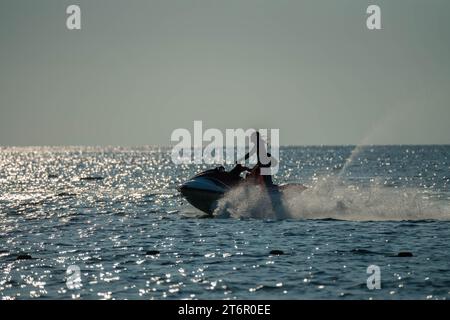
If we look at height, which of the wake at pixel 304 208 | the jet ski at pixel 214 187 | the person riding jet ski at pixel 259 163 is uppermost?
the person riding jet ski at pixel 259 163

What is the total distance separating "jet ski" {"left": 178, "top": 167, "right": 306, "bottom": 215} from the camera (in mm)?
32562

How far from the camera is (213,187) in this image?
32.8 metres

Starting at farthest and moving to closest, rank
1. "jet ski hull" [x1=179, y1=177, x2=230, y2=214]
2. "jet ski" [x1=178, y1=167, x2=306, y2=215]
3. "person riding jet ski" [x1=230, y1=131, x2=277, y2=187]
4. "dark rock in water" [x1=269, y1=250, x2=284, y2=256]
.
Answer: "jet ski hull" [x1=179, y1=177, x2=230, y2=214]
"jet ski" [x1=178, y1=167, x2=306, y2=215]
"person riding jet ski" [x1=230, y1=131, x2=277, y2=187]
"dark rock in water" [x1=269, y1=250, x2=284, y2=256]

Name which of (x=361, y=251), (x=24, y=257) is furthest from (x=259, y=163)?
(x=24, y=257)

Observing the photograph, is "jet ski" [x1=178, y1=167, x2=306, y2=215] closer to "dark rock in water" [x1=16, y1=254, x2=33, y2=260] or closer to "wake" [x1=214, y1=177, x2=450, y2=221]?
"wake" [x1=214, y1=177, x2=450, y2=221]

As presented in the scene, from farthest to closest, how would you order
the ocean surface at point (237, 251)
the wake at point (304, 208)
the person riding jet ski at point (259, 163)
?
1. the wake at point (304, 208)
2. the person riding jet ski at point (259, 163)
3. the ocean surface at point (237, 251)

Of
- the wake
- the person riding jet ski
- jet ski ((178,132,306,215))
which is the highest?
the person riding jet ski

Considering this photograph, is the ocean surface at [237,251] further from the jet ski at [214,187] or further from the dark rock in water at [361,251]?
the jet ski at [214,187]

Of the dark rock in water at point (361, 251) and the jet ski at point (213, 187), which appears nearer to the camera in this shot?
the dark rock in water at point (361, 251)

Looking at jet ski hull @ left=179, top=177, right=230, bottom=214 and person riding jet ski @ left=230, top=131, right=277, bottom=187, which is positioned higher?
person riding jet ski @ left=230, top=131, right=277, bottom=187

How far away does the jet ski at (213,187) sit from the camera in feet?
107

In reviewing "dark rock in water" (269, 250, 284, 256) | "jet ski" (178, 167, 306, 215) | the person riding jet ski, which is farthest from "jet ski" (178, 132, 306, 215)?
"dark rock in water" (269, 250, 284, 256)

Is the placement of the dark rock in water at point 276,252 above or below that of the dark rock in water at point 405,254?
below

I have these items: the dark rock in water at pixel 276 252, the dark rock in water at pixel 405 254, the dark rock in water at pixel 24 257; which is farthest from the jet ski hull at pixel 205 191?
the dark rock in water at pixel 405 254
